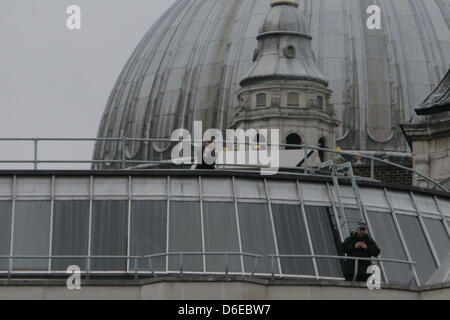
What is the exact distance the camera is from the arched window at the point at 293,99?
118688 millimetres

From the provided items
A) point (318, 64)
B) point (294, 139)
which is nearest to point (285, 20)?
point (294, 139)

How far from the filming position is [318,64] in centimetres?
13238

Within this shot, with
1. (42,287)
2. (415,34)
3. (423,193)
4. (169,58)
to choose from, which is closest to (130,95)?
(169,58)

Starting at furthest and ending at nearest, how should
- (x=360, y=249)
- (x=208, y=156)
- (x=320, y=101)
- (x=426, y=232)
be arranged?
(x=320, y=101)
(x=426, y=232)
(x=208, y=156)
(x=360, y=249)

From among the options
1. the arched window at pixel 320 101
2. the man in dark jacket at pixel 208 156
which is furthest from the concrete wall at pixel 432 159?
the arched window at pixel 320 101

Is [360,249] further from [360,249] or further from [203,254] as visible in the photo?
[203,254]

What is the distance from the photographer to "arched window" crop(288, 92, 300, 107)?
11869 cm

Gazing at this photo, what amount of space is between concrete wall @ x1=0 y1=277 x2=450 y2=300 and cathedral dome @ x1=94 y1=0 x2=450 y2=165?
7600 centimetres

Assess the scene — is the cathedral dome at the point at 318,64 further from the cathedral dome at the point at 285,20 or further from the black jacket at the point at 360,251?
the black jacket at the point at 360,251

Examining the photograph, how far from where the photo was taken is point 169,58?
136375 mm

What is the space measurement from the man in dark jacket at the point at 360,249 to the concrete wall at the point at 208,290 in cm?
182

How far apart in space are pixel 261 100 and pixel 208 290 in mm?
67608

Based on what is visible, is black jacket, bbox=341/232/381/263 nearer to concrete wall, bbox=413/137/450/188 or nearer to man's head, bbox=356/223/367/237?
man's head, bbox=356/223/367/237
